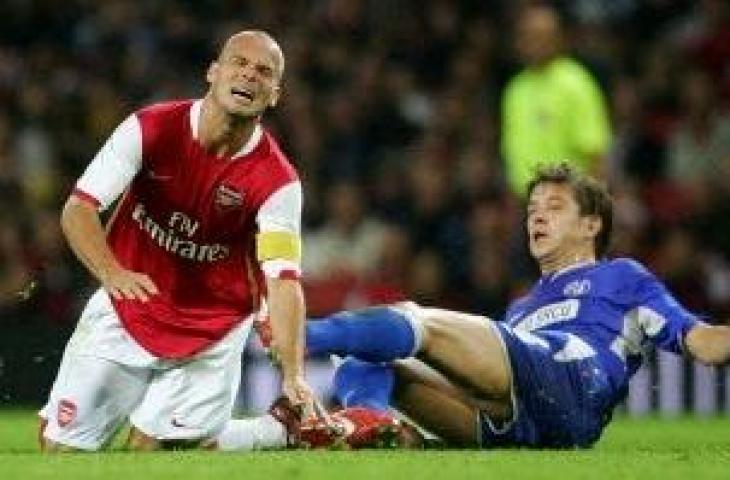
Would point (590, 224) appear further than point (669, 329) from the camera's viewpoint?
Yes

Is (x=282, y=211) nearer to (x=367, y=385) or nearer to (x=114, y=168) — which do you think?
(x=114, y=168)

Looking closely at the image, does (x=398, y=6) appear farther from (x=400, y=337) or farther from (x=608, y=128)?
(x=400, y=337)

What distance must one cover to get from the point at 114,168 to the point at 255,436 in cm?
121

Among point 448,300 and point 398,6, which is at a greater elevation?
point 398,6

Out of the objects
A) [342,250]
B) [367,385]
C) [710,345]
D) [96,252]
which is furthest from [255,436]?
[342,250]

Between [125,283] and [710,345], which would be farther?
[710,345]

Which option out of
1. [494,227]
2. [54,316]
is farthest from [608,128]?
[54,316]

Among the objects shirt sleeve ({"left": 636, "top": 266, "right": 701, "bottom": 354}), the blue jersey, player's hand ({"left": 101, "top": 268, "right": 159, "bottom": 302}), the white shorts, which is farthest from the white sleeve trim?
shirt sleeve ({"left": 636, "top": 266, "right": 701, "bottom": 354})

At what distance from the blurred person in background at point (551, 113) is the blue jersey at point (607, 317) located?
3.54 meters

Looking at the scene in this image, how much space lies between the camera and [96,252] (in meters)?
8.01

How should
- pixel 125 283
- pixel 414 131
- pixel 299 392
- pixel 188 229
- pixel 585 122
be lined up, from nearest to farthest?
pixel 299 392
pixel 125 283
pixel 188 229
pixel 585 122
pixel 414 131

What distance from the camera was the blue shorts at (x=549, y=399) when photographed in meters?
8.33

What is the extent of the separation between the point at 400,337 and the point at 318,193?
255 inches

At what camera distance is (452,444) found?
28.3ft
